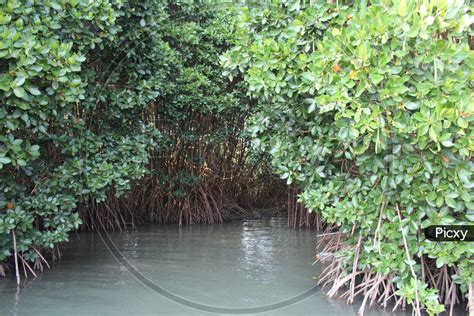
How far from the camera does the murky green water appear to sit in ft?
12.9

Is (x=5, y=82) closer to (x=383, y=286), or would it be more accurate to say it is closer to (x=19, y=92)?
(x=19, y=92)

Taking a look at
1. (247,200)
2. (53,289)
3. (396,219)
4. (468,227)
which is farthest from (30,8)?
(247,200)

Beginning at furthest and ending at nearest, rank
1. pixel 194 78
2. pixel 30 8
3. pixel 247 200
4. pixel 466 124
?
pixel 247 200
pixel 194 78
pixel 30 8
pixel 466 124

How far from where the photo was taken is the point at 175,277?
4.77 metres

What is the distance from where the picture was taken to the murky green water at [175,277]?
12.9ft

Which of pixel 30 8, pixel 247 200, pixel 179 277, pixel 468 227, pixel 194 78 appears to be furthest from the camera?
pixel 247 200

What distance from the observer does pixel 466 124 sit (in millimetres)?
2949

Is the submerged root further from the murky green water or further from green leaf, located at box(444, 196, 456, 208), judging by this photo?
green leaf, located at box(444, 196, 456, 208)

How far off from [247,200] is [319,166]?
17.5ft

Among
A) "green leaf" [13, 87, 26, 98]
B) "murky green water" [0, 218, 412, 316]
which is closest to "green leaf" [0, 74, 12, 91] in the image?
"green leaf" [13, 87, 26, 98]

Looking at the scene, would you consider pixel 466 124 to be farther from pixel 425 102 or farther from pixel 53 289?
pixel 53 289

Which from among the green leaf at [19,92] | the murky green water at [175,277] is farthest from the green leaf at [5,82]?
the murky green water at [175,277]

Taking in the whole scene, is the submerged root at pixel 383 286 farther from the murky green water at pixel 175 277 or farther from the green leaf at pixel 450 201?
the green leaf at pixel 450 201

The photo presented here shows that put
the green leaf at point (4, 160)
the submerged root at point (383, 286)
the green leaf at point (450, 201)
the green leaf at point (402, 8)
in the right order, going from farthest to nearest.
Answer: the green leaf at point (4, 160) < the submerged root at point (383, 286) < the green leaf at point (450, 201) < the green leaf at point (402, 8)
